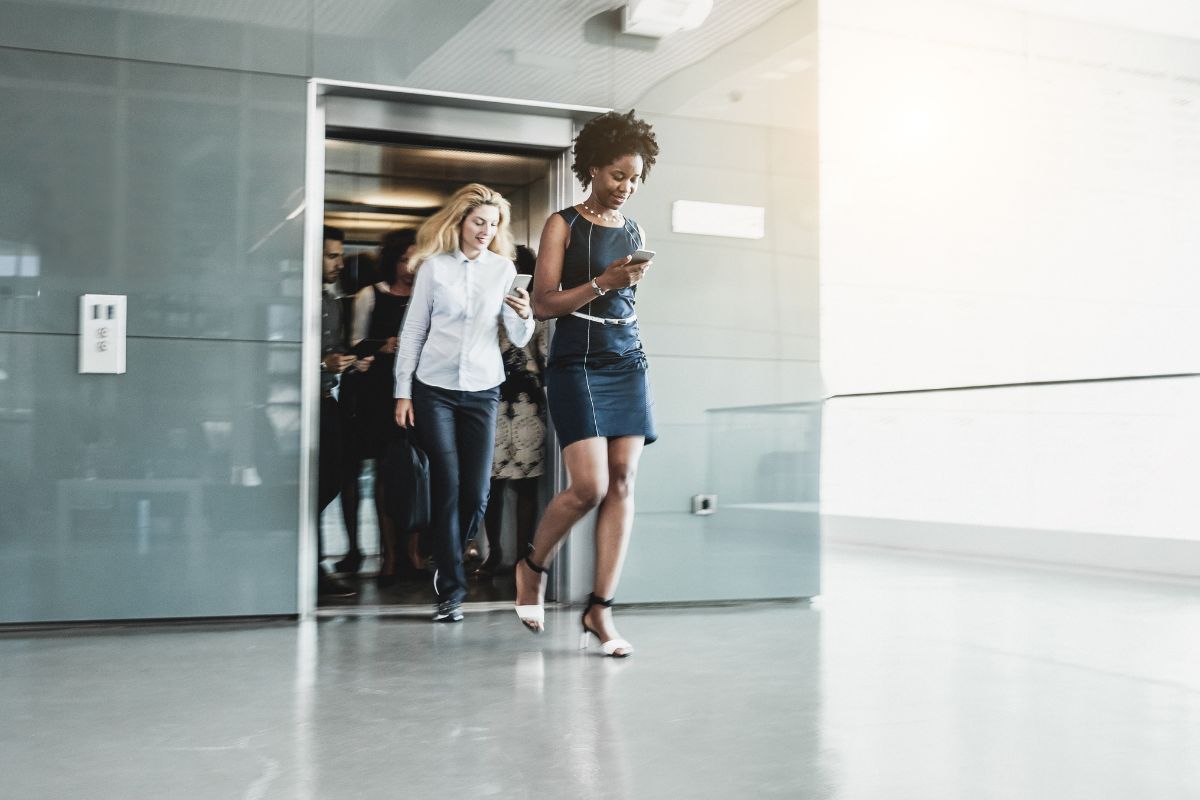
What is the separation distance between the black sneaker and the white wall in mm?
4153

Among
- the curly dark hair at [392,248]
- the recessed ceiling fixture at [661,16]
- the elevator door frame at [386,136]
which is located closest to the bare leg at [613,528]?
the elevator door frame at [386,136]

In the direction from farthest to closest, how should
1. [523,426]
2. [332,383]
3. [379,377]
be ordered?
[379,377], [332,383], [523,426]

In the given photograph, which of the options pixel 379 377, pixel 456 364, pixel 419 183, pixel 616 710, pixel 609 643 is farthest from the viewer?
pixel 419 183

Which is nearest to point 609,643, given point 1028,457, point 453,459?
point 453,459

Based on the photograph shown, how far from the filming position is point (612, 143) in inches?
140

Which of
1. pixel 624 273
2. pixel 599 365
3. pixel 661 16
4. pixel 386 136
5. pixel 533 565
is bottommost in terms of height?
pixel 533 565

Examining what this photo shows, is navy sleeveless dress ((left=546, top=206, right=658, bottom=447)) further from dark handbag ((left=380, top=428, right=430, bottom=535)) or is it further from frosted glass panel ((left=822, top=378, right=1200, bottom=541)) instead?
frosted glass panel ((left=822, top=378, right=1200, bottom=541))

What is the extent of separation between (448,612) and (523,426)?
3.36 ft

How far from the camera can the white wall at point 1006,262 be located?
770cm

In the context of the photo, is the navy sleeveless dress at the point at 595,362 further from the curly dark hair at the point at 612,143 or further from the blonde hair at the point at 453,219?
the blonde hair at the point at 453,219

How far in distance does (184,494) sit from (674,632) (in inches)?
73.6

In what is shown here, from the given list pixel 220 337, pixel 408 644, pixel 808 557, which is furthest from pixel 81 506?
pixel 808 557

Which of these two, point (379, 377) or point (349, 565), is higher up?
point (379, 377)

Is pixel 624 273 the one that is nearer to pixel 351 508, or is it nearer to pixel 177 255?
pixel 177 255
